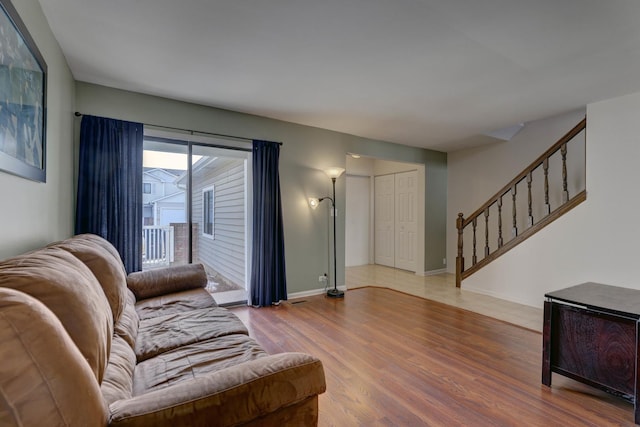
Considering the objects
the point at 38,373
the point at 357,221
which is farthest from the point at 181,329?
the point at 357,221

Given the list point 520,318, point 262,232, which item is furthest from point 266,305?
point 520,318

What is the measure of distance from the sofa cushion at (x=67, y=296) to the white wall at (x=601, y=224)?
4.56m

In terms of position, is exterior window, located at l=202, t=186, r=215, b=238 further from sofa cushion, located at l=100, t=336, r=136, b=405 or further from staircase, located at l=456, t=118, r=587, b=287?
staircase, located at l=456, t=118, r=587, b=287

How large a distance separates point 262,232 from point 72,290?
286 centimetres

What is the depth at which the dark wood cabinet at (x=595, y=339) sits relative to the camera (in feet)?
6.10

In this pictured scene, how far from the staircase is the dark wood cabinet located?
1.98 m

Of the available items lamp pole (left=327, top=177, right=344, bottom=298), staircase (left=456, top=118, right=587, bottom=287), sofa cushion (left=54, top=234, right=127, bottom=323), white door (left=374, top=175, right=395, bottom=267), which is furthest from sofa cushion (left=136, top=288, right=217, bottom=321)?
white door (left=374, top=175, right=395, bottom=267)

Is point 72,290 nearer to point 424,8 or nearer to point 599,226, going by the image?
point 424,8

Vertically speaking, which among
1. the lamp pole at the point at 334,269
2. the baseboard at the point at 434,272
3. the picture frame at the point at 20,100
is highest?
the picture frame at the point at 20,100

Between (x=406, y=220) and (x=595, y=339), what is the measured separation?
446cm

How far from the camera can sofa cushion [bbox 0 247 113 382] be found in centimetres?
89

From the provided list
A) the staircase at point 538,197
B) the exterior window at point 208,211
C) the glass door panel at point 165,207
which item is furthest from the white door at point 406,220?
the glass door panel at point 165,207

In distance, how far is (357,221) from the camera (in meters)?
7.09

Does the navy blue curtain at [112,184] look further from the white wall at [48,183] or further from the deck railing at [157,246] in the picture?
the deck railing at [157,246]
